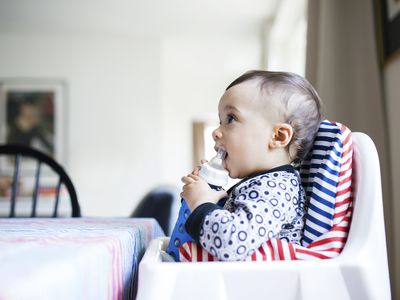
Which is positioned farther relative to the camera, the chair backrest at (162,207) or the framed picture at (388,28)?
the chair backrest at (162,207)

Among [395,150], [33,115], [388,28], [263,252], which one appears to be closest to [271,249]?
[263,252]

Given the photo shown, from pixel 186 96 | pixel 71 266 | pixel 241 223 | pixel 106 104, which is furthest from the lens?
pixel 186 96

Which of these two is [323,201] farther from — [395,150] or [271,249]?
[395,150]

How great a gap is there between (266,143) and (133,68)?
4.21 m

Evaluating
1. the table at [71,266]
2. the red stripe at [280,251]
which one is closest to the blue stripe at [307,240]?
the red stripe at [280,251]

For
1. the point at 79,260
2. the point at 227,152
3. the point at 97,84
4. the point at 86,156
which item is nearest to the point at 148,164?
the point at 86,156

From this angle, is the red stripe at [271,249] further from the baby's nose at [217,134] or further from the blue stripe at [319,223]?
the baby's nose at [217,134]

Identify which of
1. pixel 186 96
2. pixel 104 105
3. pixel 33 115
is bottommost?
pixel 33 115

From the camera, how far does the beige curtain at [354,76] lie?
1604 millimetres

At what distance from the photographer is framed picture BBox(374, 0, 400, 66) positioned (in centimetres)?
154

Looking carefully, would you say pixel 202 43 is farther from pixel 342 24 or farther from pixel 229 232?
pixel 229 232

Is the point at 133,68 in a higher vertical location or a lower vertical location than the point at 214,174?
higher

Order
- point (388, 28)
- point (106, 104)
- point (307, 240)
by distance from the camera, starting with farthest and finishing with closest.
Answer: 1. point (106, 104)
2. point (388, 28)
3. point (307, 240)

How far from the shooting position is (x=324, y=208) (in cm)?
73
